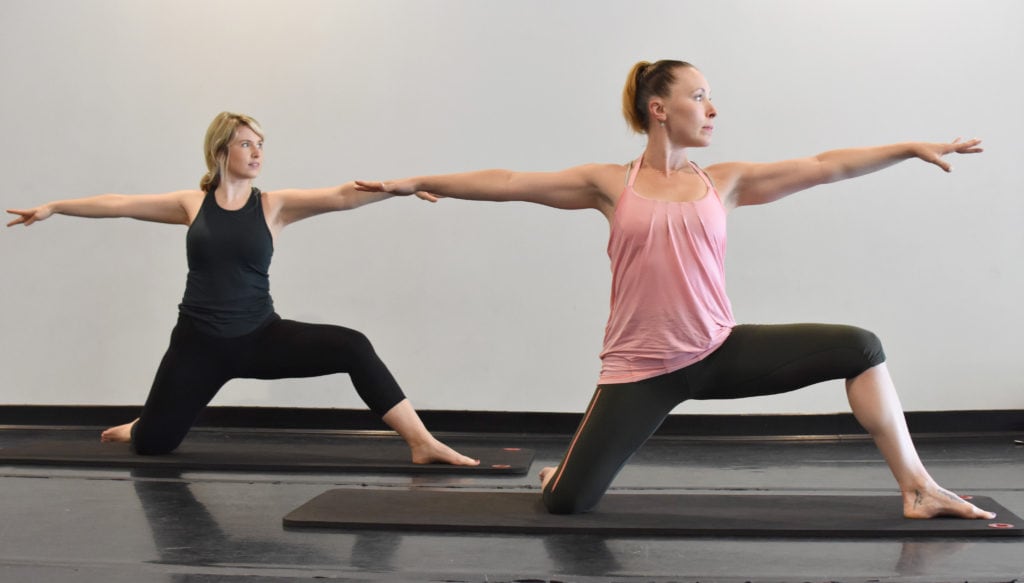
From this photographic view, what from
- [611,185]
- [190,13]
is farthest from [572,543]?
[190,13]

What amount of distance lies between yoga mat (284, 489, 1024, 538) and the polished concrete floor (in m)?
0.05

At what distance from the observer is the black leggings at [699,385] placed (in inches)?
107

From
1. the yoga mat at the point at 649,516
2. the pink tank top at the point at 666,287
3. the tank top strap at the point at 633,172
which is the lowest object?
the yoga mat at the point at 649,516

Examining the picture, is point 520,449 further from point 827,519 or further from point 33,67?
point 33,67

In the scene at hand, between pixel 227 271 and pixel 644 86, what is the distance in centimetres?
171

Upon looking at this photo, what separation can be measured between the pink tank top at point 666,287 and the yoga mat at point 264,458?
0.95 m

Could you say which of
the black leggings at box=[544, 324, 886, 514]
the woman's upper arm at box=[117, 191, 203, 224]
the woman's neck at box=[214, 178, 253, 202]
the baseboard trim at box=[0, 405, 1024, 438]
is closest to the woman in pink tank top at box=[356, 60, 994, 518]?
the black leggings at box=[544, 324, 886, 514]

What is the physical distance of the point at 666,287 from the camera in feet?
9.09

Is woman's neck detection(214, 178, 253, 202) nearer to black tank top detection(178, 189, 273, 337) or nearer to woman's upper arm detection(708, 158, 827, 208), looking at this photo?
black tank top detection(178, 189, 273, 337)

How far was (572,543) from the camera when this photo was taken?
2.51 meters

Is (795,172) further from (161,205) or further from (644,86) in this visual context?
(161,205)

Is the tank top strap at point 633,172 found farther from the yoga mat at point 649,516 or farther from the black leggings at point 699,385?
the yoga mat at point 649,516

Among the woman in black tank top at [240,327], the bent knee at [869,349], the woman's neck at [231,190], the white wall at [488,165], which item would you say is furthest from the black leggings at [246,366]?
the bent knee at [869,349]

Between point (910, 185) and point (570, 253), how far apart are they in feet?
4.83
